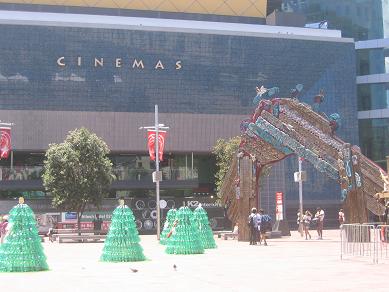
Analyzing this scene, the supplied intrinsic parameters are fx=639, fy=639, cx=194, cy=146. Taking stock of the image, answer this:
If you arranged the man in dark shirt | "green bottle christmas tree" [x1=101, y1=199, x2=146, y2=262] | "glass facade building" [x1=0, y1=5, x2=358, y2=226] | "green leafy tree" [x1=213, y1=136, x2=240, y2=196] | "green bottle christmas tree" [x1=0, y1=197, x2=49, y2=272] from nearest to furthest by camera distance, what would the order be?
"green bottle christmas tree" [x1=0, y1=197, x2=49, y2=272] → "green bottle christmas tree" [x1=101, y1=199, x2=146, y2=262] → the man in dark shirt → "green leafy tree" [x1=213, y1=136, x2=240, y2=196] → "glass facade building" [x1=0, y1=5, x2=358, y2=226]

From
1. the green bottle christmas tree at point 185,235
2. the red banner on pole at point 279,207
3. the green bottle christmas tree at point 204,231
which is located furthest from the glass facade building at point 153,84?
the green bottle christmas tree at point 185,235

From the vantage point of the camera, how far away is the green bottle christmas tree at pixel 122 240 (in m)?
20.4

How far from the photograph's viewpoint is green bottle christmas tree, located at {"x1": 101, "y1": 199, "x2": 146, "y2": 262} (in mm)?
20422


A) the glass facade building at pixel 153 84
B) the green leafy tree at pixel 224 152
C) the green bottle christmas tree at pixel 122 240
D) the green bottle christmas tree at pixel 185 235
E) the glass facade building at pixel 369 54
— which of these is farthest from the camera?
the glass facade building at pixel 369 54

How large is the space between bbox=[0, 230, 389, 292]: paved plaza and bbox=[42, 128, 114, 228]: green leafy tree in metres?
24.4

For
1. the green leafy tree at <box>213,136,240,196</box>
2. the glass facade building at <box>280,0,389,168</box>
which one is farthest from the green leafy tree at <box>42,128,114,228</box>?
the glass facade building at <box>280,0,389,168</box>

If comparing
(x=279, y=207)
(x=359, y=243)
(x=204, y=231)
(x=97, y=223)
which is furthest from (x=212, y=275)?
(x=97, y=223)

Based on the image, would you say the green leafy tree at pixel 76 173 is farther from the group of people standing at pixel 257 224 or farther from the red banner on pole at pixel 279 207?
the group of people standing at pixel 257 224

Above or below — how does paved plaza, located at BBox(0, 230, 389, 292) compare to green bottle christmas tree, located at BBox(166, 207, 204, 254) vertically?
below

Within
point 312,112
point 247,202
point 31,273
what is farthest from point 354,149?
point 31,273

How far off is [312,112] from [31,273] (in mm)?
18761

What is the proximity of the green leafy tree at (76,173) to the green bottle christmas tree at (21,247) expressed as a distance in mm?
27880

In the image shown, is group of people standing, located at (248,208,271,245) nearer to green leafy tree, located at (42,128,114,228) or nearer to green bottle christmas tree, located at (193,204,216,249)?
green bottle christmas tree, located at (193,204,216,249)

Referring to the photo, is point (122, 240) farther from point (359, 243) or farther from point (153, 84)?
point (153, 84)
